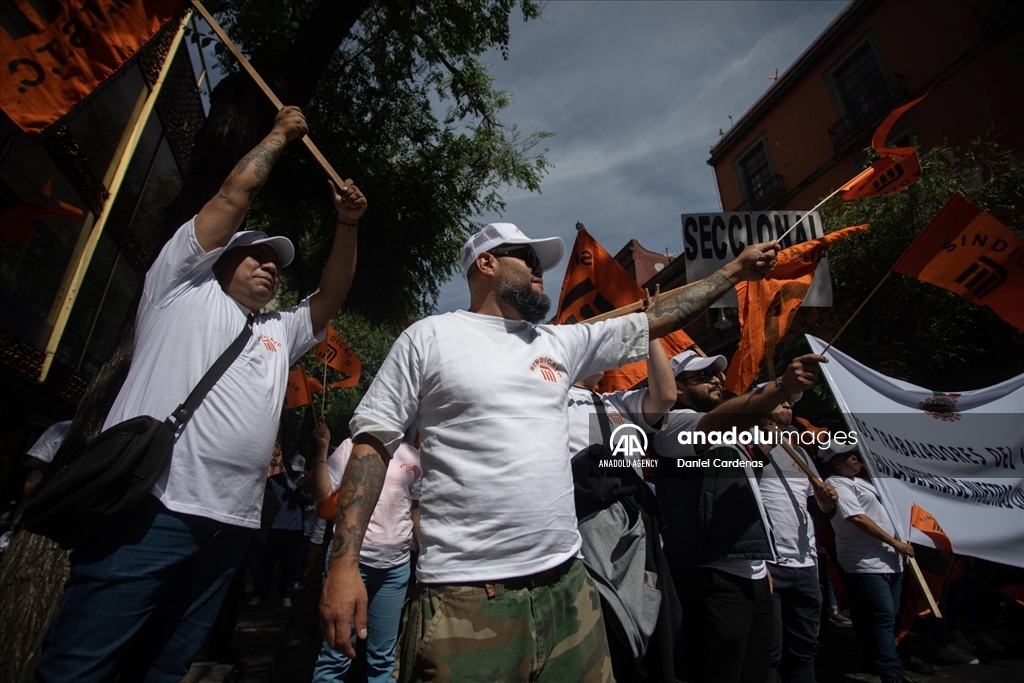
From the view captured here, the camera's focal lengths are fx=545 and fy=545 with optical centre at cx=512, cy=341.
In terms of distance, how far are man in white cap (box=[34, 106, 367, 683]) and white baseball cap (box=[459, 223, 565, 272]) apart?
2.71 feet

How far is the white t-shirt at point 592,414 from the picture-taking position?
2654 mm

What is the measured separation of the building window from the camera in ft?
63.1

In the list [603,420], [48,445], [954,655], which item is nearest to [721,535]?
[603,420]

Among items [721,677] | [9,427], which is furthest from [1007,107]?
[9,427]

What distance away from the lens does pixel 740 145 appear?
70.6 ft

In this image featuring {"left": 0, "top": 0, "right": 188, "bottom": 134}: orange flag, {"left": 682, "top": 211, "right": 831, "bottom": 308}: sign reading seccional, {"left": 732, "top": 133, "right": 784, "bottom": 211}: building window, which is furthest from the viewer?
{"left": 732, "top": 133, "right": 784, "bottom": 211}: building window

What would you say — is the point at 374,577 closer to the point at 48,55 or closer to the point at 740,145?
the point at 48,55

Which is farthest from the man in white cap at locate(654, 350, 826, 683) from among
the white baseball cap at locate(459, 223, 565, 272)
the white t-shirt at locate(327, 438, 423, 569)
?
the white t-shirt at locate(327, 438, 423, 569)

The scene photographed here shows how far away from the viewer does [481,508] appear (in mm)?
1533

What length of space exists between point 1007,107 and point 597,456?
50.1ft

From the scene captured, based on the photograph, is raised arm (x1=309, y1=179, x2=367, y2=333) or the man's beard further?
raised arm (x1=309, y1=179, x2=367, y2=333)

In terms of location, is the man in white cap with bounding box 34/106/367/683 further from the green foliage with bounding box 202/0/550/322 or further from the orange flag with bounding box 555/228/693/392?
the green foliage with bounding box 202/0/550/322

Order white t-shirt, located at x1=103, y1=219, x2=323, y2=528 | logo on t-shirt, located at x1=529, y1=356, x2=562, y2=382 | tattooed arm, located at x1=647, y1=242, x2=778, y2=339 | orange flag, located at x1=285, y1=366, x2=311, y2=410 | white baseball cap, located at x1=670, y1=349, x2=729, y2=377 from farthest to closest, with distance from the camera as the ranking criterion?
1. orange flag, located at x1=285, y1=366, x2=311, y2=410
2. white baseball cap, located at x1=670, y1=349, x2=729, y2=377
3. tattooed arm, located at x1=647, y1=242, x2=778, y2=339
4. logo on t-shirt, located at x1=529, y1=356, x2=562, y2=382
5. white t-shirt, located at x1=103, y1=219, x2=323, y2=528

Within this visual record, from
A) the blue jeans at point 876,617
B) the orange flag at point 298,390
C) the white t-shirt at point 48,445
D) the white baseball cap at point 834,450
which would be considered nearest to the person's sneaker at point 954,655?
the blue jeans at point 876,617
